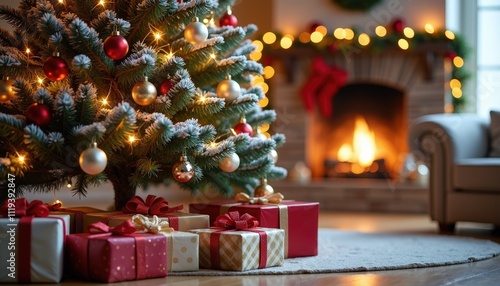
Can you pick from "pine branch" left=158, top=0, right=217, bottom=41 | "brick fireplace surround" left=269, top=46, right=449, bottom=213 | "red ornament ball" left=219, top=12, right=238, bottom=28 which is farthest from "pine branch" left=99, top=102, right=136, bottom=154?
"brick fireplace surround" left=269, top=46, right=449, bottom=213

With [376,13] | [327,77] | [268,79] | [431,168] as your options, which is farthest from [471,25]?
[431,168]

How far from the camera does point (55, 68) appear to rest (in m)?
2.73

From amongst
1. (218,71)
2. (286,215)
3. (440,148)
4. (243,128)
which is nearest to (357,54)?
(440,148)

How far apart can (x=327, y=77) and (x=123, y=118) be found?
11.7 ft

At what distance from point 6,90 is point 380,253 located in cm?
153

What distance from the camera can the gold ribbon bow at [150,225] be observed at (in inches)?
102

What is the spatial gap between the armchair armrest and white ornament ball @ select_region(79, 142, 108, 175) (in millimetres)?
2211

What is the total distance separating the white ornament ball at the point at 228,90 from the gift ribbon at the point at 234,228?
0.48 meters

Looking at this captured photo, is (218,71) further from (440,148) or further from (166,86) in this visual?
(440,148)

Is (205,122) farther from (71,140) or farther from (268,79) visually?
(268,79)

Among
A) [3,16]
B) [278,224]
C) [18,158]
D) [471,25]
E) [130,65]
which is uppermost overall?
[471,25]

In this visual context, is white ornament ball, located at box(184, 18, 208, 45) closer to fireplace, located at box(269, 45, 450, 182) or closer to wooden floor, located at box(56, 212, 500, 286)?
wooden floor, located at box(56, 212, 500, 286)

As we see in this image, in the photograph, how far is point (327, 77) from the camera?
5.96 m

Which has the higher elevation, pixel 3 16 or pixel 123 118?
pixel 3 16
